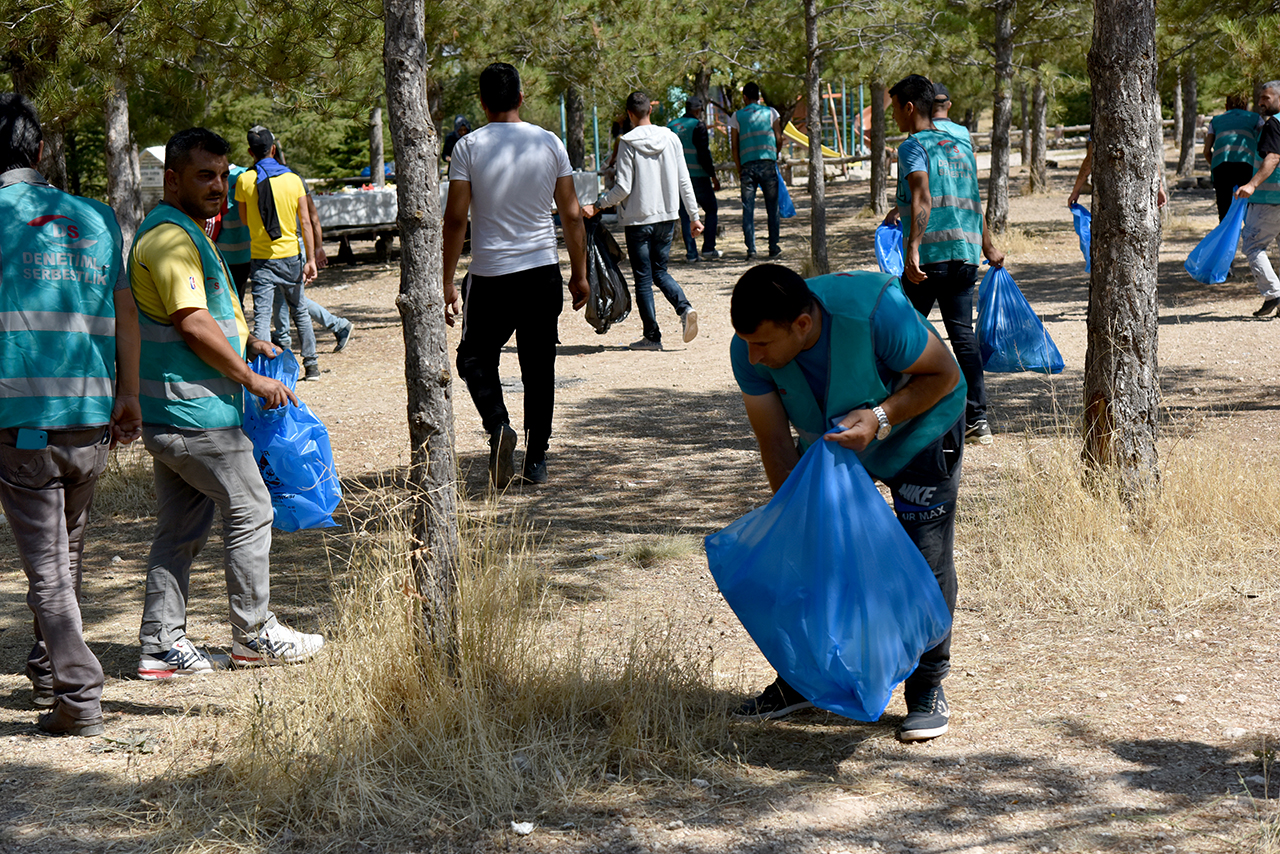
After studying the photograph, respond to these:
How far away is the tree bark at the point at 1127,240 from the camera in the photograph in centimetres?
486

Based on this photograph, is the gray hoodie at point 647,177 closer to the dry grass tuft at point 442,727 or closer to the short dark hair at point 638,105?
the short dark hair at point 638,105

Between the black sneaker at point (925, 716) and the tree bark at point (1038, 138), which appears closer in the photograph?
the black sneaker at point (925, 716)

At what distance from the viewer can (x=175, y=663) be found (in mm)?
4008

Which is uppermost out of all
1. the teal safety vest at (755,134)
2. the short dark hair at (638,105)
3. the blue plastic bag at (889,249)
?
Result: the teal safety vest at (755,134)

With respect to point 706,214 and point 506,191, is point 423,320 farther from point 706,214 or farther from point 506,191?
point 706,214

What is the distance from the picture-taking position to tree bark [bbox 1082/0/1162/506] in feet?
15.9

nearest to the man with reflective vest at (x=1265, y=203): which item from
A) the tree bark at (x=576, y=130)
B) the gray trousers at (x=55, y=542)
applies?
the gray trousers at (x=55, y=542)

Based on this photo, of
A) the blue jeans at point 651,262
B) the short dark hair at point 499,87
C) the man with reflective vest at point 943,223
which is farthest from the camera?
the blue jeans at point 651,262

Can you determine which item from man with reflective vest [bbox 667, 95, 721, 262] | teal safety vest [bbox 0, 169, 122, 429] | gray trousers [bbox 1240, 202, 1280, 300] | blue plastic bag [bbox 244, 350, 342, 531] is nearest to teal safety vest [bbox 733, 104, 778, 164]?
man with reflective vest [bbox 667, 95, 721, 262]

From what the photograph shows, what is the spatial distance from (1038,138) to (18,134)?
825 inches

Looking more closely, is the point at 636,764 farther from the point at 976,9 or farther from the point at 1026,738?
the point at 976,9

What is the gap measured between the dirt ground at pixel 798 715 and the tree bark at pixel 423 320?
0.61 meters

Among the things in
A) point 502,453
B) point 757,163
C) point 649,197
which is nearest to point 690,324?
point 649,197

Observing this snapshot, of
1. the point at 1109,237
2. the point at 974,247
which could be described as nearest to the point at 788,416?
the point at 1109,237
